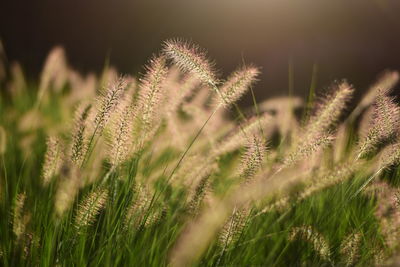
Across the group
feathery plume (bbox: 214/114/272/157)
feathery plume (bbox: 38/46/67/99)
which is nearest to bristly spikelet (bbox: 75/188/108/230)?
feathery plume (bbox: 214/114/272/157)

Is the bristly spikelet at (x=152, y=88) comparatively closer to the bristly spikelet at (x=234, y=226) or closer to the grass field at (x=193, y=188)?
the grass field at (x=193, y=188)

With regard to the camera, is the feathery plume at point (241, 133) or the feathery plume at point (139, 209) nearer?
the feathery plume at point (139, 209)

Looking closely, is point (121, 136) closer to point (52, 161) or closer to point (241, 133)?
point (52, 161)

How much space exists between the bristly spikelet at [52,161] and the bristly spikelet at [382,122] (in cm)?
78

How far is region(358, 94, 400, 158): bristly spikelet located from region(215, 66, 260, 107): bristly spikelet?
12.4 inches

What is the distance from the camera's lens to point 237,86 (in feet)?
4.03

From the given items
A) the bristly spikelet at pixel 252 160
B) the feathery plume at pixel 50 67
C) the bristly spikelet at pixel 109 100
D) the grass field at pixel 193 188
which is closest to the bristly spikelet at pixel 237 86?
the grass field at pixel 193 188

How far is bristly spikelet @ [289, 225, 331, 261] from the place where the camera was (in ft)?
3.76

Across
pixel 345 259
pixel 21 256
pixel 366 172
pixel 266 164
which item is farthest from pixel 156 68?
pixel 366 172

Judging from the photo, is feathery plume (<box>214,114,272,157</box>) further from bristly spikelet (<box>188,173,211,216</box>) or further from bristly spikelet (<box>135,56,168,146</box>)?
bristly spikelet (<box>135,56,168,146</box>)

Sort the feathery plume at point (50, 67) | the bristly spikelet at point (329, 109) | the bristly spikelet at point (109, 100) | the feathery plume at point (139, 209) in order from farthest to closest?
the feathery plume at point (50, 67) < the bristly spikelet at point (329, 109) < the feathery plume at point (139, 209) < the bristly spikelet at point (109, 100)

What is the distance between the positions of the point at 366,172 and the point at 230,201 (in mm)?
759

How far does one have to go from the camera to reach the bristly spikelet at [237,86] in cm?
122

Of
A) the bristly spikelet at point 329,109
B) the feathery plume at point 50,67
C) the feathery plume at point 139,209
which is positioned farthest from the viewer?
the feathery plume at point 50,67
